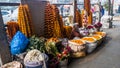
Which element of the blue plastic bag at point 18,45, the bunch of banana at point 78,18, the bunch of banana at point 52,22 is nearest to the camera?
the blue plastic bag at point 18,45

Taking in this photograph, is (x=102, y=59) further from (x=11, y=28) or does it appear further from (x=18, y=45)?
(x=11, y=28)

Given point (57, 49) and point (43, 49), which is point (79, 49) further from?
point (43, 49)

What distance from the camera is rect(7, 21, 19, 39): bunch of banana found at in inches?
193

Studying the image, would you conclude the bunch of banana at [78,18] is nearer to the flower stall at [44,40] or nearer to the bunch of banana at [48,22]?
the flower stall at [44,40]

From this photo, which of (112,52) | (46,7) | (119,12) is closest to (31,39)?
(46,7)

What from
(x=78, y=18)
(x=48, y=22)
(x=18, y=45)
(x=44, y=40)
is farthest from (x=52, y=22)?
(x=78, y=18)

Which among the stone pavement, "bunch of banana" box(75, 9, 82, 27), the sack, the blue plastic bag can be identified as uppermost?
"bunch of banana" box(75, 9, 82, 27)

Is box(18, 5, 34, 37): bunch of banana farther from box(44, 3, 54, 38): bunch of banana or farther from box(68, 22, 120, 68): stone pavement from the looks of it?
box(68, 22, 120, 68): stone pavement

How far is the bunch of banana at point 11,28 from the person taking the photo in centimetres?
491

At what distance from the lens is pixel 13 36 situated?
5.01m

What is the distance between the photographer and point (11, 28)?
16.3ft

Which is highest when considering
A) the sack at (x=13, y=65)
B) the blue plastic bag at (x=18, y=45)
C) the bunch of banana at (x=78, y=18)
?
the bunch of banana at (x=78, y=18)

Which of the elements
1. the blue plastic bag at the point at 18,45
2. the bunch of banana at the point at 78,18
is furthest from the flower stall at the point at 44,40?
the bunch of banana at the point at 78,18

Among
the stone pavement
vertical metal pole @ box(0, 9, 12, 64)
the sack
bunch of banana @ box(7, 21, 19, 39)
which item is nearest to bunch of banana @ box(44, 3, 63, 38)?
the stone pavement
